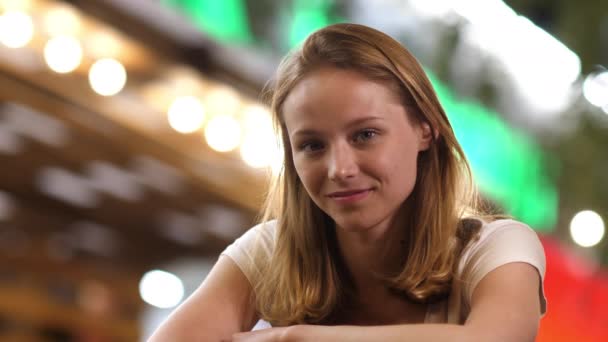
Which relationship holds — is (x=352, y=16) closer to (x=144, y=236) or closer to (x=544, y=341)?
(x=544, y=341)

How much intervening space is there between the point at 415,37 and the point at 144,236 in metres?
6.08

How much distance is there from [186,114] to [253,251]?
3.19m

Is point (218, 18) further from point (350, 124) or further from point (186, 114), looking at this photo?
point (350, 124)

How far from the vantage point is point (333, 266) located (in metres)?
1.12

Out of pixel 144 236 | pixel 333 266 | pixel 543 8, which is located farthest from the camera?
pixel 144 236

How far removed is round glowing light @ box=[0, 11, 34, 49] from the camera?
356 cm

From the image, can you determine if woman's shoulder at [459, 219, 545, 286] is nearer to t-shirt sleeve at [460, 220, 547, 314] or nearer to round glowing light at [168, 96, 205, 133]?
t-shirt sleeve at [460, 220, 547, 314]

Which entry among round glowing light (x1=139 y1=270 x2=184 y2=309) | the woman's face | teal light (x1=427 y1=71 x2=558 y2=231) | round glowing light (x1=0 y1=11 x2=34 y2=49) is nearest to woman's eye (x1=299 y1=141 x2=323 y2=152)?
the woman's face

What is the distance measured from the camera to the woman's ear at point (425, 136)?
1048 millimetres

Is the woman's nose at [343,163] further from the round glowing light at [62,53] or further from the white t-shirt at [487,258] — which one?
the round glowing light at [62,53]

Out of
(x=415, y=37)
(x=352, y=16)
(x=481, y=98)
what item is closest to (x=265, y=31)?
(x=352, y=16)

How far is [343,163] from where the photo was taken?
37.7 inches

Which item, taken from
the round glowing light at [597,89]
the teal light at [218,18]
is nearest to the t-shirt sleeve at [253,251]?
the round glowing light at [597,89]

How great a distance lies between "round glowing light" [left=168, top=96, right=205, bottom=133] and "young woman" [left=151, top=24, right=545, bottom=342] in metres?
3.12
